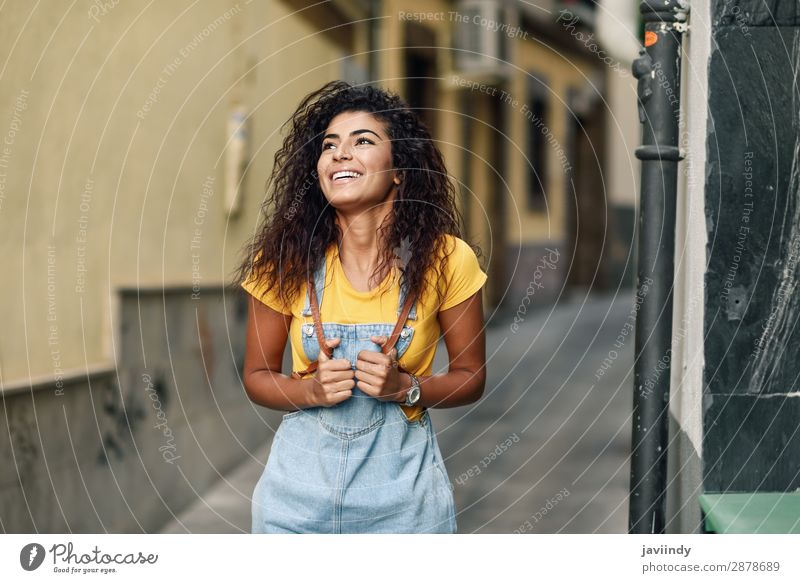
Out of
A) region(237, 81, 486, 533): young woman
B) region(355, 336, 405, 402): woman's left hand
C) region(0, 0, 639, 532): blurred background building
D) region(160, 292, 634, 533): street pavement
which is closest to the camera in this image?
region(355, 336, 405, 402): woman's left hand

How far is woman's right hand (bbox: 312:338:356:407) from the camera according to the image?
2.01 meters

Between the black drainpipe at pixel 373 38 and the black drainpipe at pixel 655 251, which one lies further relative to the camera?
the black drainpipe at pixel 373 38

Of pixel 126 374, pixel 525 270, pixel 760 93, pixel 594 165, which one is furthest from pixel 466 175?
pixel 760 93

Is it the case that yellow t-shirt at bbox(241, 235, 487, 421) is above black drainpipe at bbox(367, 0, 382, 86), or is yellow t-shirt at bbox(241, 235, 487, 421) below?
below

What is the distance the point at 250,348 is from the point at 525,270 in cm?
1174

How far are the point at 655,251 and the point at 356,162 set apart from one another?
746 mm

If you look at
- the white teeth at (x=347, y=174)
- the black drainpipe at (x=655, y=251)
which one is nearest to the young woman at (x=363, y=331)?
the white teeth at (x=347, y=174)

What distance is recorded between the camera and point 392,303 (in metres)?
2.11

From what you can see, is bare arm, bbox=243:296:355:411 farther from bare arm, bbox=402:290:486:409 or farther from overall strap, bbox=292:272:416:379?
bare arm, bbox=402:290:486:409

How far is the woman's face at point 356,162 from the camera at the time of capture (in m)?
2.14

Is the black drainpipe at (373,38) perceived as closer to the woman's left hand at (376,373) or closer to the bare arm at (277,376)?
the bare arm at (277,376)

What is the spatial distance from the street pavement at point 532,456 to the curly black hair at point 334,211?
2.01 metres

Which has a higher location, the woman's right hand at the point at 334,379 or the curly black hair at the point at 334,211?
the curly black hair at the point at 334,211

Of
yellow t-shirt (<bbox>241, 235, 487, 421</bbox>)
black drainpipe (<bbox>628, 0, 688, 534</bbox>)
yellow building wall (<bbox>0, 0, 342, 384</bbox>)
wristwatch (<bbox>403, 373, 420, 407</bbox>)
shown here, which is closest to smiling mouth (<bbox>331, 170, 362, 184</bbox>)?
yellow t-shirt (<bbox>241, 235, 487, 421</bbox>)
